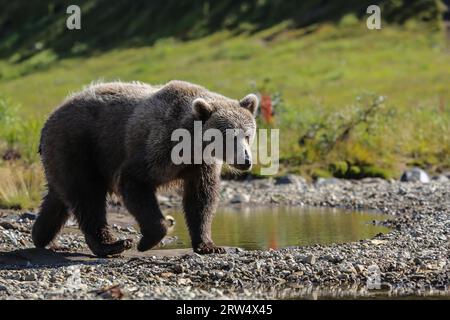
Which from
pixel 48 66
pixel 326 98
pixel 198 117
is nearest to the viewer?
pixel 198 117

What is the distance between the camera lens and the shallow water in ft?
41.5

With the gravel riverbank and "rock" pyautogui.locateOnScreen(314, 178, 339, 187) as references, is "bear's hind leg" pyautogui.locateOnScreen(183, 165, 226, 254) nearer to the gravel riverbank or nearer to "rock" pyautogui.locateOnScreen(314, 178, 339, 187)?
the gravel riverbank

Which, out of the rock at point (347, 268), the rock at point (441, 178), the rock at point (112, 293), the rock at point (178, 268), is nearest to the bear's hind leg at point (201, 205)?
the rock at point (178, 268)

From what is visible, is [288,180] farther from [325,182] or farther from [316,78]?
[316,78]

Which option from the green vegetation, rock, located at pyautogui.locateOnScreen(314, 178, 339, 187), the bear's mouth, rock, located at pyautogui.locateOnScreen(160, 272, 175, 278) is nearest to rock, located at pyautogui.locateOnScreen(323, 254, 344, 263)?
the bear's mouth

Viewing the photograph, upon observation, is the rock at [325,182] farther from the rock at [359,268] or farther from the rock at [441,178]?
the rock at [359,268]

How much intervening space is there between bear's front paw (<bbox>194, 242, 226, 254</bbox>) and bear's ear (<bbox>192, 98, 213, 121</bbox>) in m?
1.57

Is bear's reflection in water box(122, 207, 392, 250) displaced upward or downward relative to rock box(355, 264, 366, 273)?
upward

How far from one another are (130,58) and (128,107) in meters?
51.5

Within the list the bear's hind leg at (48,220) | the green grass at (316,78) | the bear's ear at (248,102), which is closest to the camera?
the bear's ear at (248,102)

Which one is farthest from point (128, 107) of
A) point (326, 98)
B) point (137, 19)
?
point (137, 19)

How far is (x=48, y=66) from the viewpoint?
65.8 meters

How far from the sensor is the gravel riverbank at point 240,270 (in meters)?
9.20

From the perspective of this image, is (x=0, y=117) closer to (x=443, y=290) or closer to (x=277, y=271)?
(x=277, y=271)
